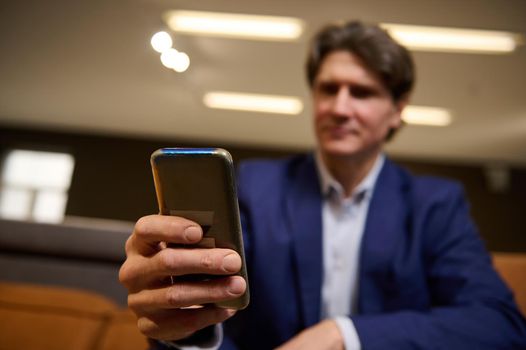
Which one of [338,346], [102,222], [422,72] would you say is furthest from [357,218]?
[422,72]

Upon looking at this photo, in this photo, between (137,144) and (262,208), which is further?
(262,208)

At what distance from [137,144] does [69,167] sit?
1.9 inches

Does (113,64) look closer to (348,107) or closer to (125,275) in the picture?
(125,275)

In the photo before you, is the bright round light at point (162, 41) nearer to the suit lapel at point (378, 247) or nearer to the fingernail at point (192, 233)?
the fingernail at point (192, 233)

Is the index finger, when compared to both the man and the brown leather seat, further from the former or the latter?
the brown leather seat

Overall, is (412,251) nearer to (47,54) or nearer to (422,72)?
(47,54)

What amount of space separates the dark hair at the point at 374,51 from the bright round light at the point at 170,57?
0.34 metres

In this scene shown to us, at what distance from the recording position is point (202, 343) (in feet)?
0.95

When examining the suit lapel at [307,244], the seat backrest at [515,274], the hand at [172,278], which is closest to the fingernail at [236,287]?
the hand at [172,278]

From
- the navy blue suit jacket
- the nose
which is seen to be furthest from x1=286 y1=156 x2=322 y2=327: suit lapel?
the nose

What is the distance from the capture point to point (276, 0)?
358mm

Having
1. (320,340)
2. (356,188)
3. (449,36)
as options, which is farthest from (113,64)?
(449,36)

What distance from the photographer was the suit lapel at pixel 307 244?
42 cm

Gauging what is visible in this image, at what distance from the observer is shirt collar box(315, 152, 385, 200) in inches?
20.7
